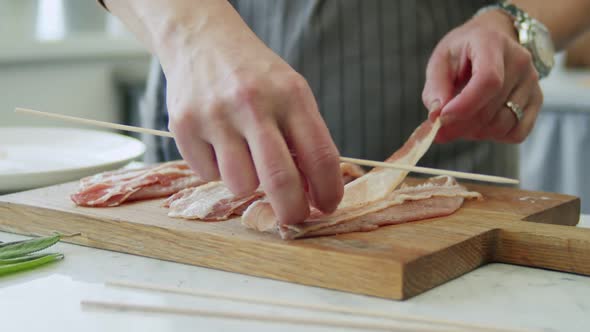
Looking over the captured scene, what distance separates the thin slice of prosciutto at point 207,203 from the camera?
4.31ft

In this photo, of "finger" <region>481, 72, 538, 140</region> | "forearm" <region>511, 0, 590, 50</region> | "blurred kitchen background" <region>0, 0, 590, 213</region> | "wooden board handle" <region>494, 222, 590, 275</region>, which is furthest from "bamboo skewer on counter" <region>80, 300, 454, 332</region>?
"blurred kitchen background" <region>0, 0, 590, 213</region>

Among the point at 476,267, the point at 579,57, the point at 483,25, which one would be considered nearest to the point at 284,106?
the point at 476,267

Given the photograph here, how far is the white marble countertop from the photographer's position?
37.9 inches

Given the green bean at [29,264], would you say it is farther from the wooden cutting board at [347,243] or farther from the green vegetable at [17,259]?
the wooden cutting board at [347,243]

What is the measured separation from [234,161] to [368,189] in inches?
13.4

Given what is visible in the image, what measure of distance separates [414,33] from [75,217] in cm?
92

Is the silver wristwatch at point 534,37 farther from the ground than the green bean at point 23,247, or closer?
farther from the ground

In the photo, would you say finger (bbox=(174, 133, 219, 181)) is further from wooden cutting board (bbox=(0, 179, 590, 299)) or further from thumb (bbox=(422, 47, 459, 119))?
thumb (bbox=(422, 47, 459, 119))

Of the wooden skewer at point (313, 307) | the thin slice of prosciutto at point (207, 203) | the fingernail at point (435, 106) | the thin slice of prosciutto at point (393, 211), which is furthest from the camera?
the fingernail at point (435, 106)

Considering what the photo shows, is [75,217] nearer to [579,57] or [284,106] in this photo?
[284,106]

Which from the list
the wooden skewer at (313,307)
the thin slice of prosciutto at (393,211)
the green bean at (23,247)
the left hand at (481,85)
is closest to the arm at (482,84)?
the left hand at (481,85)

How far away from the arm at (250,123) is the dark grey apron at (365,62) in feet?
2.16

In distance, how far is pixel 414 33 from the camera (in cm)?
189

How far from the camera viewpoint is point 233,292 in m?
1.08
